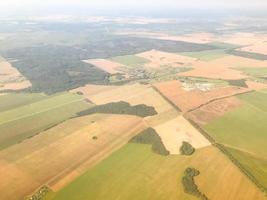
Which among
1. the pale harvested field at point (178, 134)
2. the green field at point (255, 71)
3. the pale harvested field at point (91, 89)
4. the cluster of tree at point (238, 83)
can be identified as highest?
the pale harvested field at point (178, 134)

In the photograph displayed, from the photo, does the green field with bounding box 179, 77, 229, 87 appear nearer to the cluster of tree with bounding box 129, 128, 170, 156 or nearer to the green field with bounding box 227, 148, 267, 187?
the cluster of tree with bounding box 129, 128, 170, 156

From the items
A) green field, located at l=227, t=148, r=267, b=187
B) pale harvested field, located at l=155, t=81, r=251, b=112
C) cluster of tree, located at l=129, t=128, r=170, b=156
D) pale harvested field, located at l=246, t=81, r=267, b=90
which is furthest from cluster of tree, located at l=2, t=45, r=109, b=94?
green field, located at l=227, t=148, r=267, b=187

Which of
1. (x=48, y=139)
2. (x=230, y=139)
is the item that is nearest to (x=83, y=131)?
(x=48, y=139)

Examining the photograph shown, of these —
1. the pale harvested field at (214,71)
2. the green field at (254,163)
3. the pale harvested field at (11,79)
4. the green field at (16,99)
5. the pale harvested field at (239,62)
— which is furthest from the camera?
the pale harvested field at (239,62)

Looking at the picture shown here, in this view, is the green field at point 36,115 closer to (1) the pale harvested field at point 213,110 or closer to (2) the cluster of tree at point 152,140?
(2) the cluster of tree at point 152,140

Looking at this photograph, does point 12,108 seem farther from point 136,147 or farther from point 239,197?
point 239,197

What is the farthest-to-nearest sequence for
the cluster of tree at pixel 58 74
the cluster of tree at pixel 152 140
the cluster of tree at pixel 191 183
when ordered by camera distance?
the cluster of tree at pixel 58 74, the cluster of tree at pixel 152 140, the cluster of tree at pixel 191 183

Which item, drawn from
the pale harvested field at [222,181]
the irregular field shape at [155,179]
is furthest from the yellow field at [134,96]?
the pale harvested field at [222,181]

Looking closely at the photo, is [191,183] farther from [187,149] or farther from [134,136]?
[134,136]

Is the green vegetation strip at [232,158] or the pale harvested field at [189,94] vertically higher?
the green vegetation strip at [232,158]
